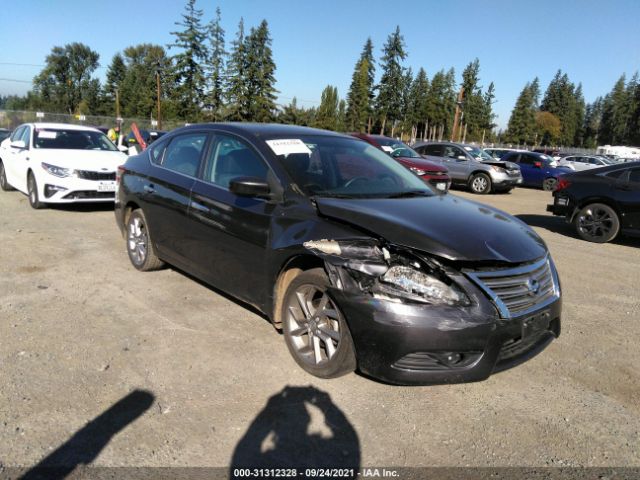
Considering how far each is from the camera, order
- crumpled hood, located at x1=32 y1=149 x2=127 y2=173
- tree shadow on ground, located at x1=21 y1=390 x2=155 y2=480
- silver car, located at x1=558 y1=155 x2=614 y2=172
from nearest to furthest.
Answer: tree shadow on ground, located at x1=21 y1=390 x2=155 y2=480, crumpled hood, located at x1=32 y1=149 x2=127 y2=173, silver car, located at x1=558 y1=155 x2=614 y2=172

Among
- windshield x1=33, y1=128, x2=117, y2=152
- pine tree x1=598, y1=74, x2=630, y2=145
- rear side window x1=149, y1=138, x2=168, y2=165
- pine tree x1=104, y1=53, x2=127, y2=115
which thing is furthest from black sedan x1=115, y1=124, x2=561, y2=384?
Result: pine tree x1=598, y1=74, x2=630, y2=145

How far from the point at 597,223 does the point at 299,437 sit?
8.34m

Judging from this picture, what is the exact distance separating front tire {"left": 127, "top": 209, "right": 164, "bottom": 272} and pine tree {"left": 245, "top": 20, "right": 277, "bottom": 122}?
2174 inches

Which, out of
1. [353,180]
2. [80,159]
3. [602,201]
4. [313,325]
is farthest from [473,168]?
[313,325]

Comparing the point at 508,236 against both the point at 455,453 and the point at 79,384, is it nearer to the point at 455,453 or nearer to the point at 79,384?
the point at 455,453

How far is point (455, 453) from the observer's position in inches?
105

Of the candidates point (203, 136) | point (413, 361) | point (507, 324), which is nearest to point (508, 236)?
point (507, 324)

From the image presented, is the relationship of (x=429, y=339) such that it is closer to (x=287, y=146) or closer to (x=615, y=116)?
(x=287, y=146)

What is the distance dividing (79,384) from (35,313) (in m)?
1.47

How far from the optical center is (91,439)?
2.62 meters

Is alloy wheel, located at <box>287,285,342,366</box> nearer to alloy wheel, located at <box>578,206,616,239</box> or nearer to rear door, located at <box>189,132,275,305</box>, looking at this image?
rear door, located at <box>189,132,275,305</box>

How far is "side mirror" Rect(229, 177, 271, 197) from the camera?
362cm

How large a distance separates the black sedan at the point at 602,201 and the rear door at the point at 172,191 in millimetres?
7616

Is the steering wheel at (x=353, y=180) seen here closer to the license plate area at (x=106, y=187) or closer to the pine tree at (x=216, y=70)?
the license plate area at (x=106, y=187)
